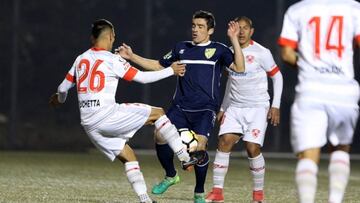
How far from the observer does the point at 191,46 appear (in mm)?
8359

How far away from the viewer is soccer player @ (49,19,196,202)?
7.49m

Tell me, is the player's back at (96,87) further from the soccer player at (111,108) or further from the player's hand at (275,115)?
the player's hand at (275,115)

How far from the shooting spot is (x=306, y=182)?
5.65 m

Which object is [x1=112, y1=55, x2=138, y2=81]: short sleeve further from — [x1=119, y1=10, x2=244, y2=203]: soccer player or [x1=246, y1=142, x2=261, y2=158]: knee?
[x1=246, y1=142, x2=261, y2=158]: knee

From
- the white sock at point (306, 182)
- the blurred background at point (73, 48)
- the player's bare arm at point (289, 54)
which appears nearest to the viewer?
the white sock at point (306, 182)

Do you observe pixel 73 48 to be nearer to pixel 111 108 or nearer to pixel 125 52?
pixel 125 52

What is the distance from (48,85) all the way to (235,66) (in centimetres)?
1118

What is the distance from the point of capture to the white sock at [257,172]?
28.0 ft

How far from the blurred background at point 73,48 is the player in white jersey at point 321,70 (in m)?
13.0

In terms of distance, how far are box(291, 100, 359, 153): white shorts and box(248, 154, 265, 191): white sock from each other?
8.93 feet

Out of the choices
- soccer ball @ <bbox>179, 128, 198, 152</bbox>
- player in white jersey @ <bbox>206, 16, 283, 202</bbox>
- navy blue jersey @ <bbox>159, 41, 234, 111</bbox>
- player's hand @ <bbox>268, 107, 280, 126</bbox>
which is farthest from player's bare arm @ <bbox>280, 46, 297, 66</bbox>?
player in white jersey @ <bbox>206, 16, 283, 202</bbox>

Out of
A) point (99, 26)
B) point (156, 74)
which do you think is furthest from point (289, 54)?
point (99, 26)

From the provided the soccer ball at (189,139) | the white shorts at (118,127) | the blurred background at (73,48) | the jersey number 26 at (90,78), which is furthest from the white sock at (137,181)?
the blurred background at (73,48)

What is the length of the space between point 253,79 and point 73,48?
10.5 metres
